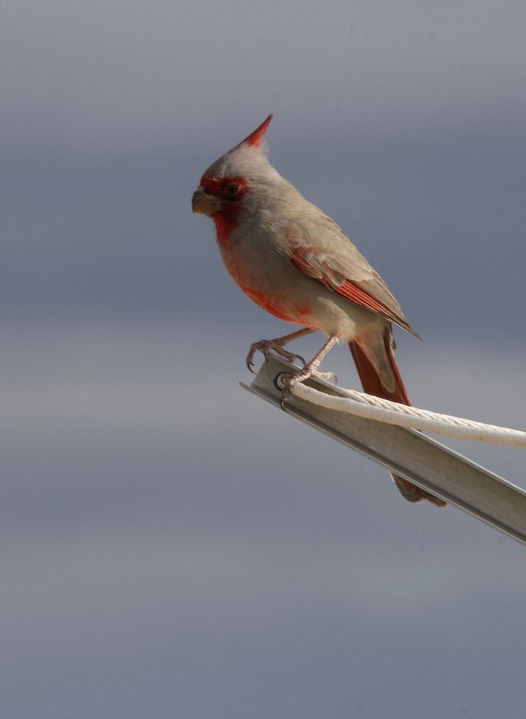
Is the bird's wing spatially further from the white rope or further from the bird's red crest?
the white rope

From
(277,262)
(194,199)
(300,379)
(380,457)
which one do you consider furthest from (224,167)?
(380,457)

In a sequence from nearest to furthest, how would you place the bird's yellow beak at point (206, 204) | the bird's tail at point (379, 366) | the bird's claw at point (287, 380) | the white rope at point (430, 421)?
1. the white rope at point (430, 421)
2. the bird's claw at point (287, 380)
3. the bird's yellow beak at point (206, 204)
4. the bird's tail at point (379, 366)

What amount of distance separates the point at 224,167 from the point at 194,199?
0.63ft

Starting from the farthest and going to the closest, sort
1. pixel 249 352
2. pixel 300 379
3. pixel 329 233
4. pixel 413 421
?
pixel 329 233 → pixel 249 352 → pixel 300 379 → pixel 413 421

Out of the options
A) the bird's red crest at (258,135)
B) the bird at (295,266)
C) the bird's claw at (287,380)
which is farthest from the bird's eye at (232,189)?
the bird's claw at (287,380)

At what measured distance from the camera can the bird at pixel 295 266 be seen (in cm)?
457

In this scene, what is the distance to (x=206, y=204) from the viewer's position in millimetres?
4734

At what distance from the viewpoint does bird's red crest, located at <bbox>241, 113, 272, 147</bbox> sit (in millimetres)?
4902

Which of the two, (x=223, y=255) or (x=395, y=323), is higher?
(x=223, y=255)

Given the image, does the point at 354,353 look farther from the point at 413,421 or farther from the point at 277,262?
the point at 413,421

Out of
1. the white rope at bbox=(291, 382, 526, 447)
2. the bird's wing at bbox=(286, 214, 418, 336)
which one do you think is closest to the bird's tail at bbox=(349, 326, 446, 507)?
the bird's wing at bbox=(286, 214, 418, 336)

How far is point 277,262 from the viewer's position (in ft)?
15.0

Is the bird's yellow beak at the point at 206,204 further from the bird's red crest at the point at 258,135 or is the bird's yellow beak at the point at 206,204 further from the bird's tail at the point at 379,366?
the bird's tail at the point at 379,366

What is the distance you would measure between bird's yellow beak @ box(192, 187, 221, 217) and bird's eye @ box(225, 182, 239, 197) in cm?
6
